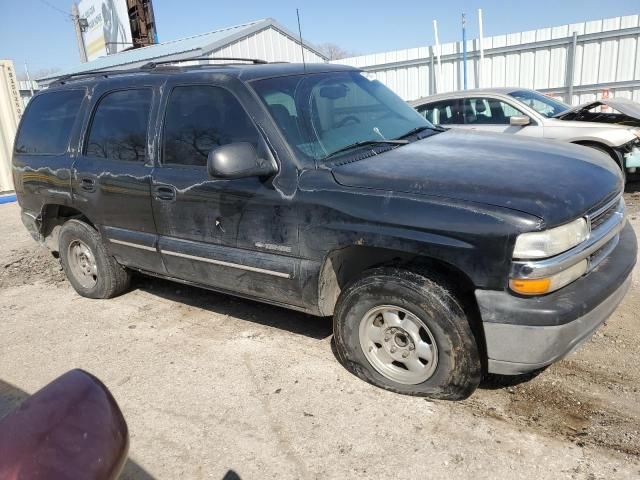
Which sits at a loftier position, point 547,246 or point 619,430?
point 547,246

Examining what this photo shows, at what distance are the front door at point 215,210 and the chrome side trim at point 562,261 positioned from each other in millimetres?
1350

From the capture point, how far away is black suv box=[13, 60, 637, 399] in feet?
8.68

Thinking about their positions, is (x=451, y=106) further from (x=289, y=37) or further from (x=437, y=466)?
(x=289, y=37)

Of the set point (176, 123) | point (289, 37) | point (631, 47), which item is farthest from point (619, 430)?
point (289, 37)

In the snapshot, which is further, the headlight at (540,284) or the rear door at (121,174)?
the rear door at (121,174)

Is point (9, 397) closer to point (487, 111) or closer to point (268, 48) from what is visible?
point (487, 111)

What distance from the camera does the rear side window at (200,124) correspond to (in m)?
3.53

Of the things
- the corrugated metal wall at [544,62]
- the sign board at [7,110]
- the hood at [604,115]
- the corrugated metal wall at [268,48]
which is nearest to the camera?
the hood at [604,115]

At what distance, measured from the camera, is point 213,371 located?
3.60 m

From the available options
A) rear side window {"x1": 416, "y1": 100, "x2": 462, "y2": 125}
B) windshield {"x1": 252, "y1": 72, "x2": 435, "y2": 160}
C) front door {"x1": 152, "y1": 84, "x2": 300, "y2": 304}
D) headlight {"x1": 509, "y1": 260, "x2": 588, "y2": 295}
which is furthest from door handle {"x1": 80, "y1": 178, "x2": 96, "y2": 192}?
rear side window {"x1": 416, "y1": 100, "x2": 462, "y2": 125}

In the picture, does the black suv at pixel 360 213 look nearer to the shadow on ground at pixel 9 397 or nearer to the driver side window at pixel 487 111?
the shadow on ground at pixel 9 397

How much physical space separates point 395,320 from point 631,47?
1276cm

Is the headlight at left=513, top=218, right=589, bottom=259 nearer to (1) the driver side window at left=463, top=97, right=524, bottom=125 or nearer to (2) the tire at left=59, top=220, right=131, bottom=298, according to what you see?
(2) the tire at left=59, top=220, right=131, bottom=298

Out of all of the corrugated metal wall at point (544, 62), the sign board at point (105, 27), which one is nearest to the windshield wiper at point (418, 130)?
the corrugated metal wall at point (544, 62)
